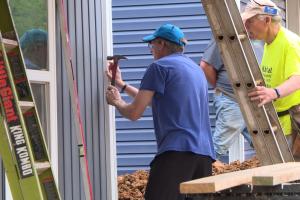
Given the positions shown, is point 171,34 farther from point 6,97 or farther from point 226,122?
point 226,122

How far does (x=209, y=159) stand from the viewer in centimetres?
679

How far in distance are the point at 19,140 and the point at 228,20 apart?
238 centimetres

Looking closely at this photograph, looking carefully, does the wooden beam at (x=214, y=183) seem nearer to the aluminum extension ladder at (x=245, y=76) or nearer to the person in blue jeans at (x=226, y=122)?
the aluminum extension ladder at (x=245, y=76)

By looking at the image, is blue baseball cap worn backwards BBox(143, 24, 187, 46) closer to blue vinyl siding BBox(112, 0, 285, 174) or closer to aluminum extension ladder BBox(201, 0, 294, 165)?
aluminum extension ladder BBox(201, 0, 294, 165)

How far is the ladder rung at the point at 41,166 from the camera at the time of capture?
15.3 ft

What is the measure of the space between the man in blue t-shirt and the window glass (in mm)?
801

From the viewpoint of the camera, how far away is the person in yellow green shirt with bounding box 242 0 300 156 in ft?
22.4

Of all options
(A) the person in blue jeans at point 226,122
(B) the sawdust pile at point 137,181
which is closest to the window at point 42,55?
(B) the sawdust pile at point 137,181

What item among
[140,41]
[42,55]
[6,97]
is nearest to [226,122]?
[140,41]

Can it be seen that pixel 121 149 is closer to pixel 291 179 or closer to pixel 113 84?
pixel 113 84

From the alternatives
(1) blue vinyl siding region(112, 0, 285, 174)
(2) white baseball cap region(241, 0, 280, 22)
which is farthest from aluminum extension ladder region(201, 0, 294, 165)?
(1) blue vinyl siding region(112, 0, 285, 174)

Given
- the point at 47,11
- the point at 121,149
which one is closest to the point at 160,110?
the point at 47,11

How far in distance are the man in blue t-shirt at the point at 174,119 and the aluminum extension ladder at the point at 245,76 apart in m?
0.45

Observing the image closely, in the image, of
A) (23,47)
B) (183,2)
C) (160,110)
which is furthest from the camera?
(183,2)
